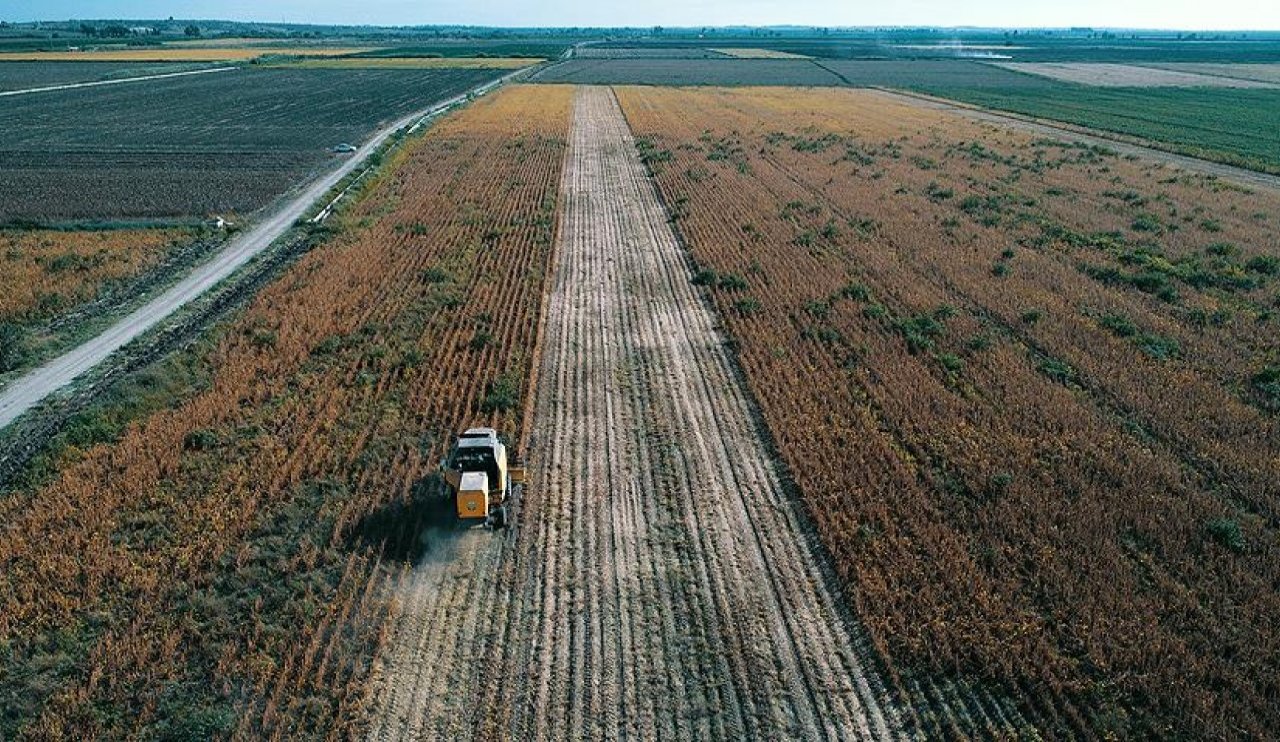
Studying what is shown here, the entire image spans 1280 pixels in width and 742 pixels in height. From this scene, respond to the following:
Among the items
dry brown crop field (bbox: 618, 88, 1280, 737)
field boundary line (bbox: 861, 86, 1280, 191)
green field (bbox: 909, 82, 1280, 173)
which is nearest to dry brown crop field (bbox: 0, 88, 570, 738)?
dry brown crop field (bbox: 618, 88, 1280, 737)

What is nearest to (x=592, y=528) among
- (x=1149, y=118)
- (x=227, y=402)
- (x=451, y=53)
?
(x=227, y=402)

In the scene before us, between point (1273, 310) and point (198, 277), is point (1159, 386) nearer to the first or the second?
point (1273, 310)

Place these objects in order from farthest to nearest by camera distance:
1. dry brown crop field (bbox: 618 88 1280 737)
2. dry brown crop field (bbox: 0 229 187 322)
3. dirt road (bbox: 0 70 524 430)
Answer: dry brown crop field (bbox: 0 229 187 322) → dirt road (bbox: 0 70 524 430) → dry brown crop field (bbox: 618 88 1280 737)

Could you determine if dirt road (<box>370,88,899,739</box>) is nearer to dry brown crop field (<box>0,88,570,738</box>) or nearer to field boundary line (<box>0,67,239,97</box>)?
dry brown crop field (<box>0,88,570,738</box>)

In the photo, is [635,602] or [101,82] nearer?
[635,602]

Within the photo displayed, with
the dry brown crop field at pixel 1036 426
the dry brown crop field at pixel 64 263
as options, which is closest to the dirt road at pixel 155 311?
the dry brown crop field at pixel 64 263

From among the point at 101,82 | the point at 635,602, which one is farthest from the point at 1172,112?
the point at 101,82

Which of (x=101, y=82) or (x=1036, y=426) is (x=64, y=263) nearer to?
(x=1036, y=426)
